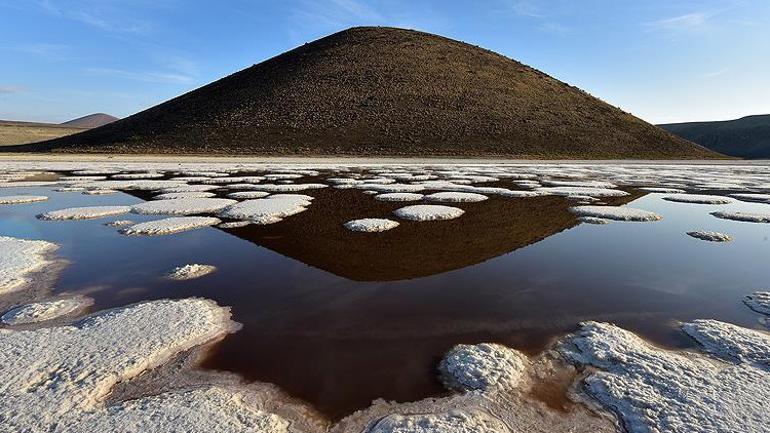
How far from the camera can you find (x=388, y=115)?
204 ft

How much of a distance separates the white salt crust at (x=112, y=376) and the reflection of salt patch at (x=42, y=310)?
315 millimetres

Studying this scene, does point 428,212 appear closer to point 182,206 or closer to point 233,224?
point 233,224

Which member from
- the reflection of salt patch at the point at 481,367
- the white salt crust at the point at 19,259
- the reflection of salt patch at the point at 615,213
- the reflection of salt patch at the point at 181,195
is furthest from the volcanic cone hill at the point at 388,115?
the reflection of salt patch at the point at 481,367

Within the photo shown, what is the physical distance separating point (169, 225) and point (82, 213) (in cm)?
297

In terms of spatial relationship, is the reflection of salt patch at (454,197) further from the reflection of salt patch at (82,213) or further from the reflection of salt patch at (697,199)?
the reflection of salt patch at (82,213)

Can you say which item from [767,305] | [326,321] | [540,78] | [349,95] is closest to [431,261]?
[326,321]

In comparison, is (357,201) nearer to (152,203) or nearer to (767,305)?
(152,203)

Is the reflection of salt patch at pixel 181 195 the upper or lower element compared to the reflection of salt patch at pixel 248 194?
lower

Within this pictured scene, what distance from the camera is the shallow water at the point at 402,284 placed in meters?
3.82

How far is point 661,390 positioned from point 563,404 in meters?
0.84

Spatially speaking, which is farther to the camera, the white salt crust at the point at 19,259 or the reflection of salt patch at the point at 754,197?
the reflection of salt patch at the point at 754,197

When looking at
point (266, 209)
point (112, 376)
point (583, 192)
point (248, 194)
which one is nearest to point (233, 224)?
point (266, 209)

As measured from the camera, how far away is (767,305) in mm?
5070

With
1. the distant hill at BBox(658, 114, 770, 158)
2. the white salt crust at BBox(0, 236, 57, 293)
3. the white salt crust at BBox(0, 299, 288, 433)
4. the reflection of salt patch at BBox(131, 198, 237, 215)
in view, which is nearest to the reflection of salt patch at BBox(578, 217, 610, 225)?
the white salt crust at BBox(0, 299, 288, 433)
